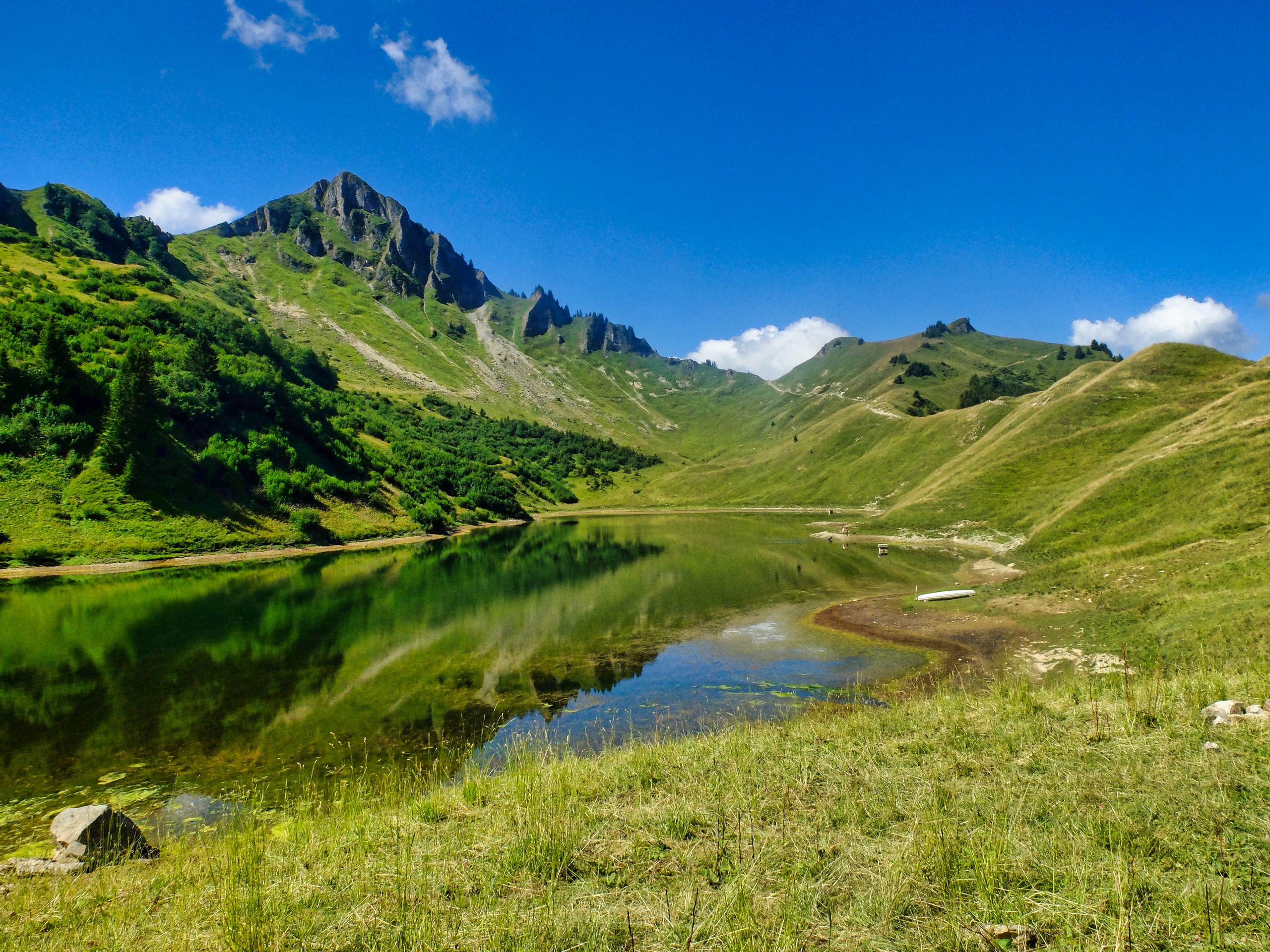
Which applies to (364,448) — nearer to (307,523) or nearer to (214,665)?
(307,523)

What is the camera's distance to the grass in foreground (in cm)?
575

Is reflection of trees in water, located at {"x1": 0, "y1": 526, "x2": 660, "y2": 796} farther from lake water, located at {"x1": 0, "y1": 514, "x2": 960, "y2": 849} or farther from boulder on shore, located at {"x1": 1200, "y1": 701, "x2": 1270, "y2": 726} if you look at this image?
boulder on shore, located at {"x1": 1200, "y1": 701, "x2": 1270, "y2": 726}

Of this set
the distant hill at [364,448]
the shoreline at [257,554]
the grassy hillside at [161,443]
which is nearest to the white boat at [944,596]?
the distant hill at [364,448]

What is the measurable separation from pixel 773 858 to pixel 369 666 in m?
27.0

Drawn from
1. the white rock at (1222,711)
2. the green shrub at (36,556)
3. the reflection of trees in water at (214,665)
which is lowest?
the reflection of trees in water at (214,665)

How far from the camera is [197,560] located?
61406mm

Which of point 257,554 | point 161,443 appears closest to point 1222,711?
point 257,554

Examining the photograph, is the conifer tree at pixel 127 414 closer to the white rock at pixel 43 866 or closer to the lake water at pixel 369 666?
the lake water at pixel 369 666

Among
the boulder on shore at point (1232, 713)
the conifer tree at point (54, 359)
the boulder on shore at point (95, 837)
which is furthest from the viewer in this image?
the conifer tree at point (54, 359)

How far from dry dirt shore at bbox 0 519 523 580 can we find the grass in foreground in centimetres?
5847

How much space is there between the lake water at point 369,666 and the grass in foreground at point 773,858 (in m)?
5.40

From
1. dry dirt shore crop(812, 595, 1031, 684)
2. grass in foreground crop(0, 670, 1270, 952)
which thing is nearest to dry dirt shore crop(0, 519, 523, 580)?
grass in foreground crop(0, 670, 1270, 952)

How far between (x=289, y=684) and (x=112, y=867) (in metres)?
17.8

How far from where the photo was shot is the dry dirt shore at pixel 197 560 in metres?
50.7
